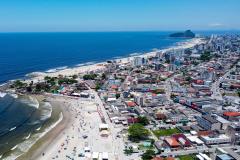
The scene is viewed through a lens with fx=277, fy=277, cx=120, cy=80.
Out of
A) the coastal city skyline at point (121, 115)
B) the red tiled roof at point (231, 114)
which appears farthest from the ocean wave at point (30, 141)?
the red tiled roof at point (231, 114)

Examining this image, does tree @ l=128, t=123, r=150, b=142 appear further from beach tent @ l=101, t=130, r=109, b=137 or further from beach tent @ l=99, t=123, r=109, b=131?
beach tent @ l=99, t=123, r=109, b=131

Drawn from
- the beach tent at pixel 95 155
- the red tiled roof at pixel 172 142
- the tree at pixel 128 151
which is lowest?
the tree at pixel 128 151

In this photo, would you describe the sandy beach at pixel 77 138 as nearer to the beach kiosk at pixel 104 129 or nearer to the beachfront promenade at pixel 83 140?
the beachfront promenade at pixel 83 140

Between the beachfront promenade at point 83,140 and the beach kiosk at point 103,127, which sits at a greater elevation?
the beach kiosk at point 103,127

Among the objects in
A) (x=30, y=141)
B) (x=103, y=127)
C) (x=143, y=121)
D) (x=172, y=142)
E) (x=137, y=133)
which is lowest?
(x=30, y=141)

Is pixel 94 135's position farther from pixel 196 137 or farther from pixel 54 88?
pixel 54 88

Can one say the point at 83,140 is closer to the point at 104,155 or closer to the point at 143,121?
the point at 104,155

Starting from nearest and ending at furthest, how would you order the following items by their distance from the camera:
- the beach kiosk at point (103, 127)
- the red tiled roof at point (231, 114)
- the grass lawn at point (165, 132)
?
the grass lawn at point (165, 132), the beach kiosk at point (103, 127), the red tiled roof at point (231, 114)

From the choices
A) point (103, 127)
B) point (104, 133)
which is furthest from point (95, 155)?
point (103, 127)

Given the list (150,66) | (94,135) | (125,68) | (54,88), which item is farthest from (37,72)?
(94,135)

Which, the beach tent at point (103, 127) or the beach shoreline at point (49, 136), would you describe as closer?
the beach shoreline at point (49, 136)

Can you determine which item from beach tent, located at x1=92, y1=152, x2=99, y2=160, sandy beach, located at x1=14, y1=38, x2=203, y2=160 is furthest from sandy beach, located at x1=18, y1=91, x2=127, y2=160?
beach tent, located at x1=92, y1=152, x2=99, y2=160
